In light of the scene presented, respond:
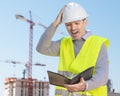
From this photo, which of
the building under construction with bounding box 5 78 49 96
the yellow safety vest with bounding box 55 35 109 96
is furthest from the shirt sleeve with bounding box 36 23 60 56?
the building under construction with bounding box 5 78 49 96

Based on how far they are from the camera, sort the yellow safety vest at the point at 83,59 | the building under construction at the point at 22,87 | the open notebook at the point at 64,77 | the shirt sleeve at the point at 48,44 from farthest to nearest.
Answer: the building under construction at the point at 22,87 → the shirt sleeve at the point at 48,44 → the yellow safety vest at the point at 83,59 → the open notebook at the point at 64,77

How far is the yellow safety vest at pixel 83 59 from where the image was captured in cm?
398

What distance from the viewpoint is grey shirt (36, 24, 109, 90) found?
3.89 meters

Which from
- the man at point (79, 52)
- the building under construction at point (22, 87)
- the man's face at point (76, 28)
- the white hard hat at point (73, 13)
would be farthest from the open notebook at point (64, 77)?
the building under construction at point (22, 87)

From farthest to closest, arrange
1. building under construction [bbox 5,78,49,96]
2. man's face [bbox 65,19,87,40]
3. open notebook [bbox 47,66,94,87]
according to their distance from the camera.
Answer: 1. building under construction [bbox 5,78,49,96]
2. man's face [bbox 65,19,87,40]
3. open notebook [bbox 47,66,94,87]

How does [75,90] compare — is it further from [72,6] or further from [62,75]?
[72,6]

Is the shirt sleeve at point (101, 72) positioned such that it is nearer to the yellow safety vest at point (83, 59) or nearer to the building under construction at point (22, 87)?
the yellow safety vest at point (83, 59)

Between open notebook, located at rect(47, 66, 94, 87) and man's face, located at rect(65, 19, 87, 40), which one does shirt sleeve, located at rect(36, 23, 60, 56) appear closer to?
man's face, located at rect(65, 19, 87, 40)

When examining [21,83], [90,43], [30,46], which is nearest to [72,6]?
[90,43]

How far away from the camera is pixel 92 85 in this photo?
152 inches

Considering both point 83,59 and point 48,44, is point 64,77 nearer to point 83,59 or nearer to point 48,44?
point 83,59

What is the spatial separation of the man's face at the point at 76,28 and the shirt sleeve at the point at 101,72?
0.91ft

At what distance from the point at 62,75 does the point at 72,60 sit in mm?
347

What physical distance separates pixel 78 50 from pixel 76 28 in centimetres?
25
